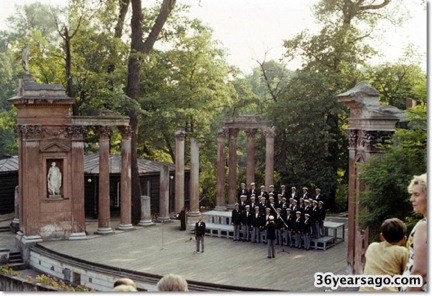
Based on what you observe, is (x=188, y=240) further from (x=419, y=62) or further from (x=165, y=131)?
(x=419, y=62)

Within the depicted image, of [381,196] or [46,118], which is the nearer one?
[381,196]

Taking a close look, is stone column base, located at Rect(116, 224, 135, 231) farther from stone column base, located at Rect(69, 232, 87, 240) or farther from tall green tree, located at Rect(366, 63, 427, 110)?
tall green tree, located at Rect(366, 63, 427, 110)

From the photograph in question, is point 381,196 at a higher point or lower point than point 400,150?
lower

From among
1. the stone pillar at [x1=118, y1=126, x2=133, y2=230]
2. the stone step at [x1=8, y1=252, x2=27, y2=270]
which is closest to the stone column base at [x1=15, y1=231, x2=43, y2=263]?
the stone step at [x1=8, y1=252, x2=27, y2=270]

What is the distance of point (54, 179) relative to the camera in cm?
2277

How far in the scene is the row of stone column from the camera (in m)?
27.7

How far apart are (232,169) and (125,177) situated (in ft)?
21.5

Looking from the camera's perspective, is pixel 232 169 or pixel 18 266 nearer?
pixel 18 266

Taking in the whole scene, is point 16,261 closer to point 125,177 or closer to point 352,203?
point 125,177

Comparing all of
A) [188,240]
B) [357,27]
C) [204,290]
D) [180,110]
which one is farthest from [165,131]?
[204,290]

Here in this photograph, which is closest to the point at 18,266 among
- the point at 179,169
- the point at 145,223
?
the point at 145,223

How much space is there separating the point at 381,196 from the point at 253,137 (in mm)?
14601

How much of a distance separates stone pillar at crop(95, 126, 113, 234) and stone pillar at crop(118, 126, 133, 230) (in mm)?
840

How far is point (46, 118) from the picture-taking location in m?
22.4
